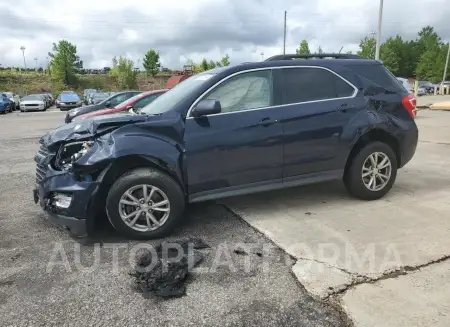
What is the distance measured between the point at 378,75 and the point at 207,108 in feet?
8.03

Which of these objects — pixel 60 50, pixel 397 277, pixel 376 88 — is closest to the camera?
pixel 397 277

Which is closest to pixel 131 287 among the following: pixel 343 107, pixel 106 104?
pixel 343 107

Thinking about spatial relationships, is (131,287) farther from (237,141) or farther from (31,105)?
(31,105)

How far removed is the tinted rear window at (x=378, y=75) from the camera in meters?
4.86

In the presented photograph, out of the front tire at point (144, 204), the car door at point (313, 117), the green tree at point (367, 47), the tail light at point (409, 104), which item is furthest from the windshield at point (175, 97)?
the green tree at point (367, 47)

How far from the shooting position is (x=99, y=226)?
168 inches

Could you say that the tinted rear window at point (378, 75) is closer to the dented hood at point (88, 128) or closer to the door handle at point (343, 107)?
the door handle at point (343, 107)

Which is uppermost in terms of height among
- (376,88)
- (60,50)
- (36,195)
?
(60,50)

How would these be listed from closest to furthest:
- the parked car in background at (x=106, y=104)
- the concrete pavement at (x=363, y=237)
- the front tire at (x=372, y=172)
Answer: the concrete pavement at (x=363, y=237), the front tire at (x=372, y=172), the parked car in background at (x=106, y=104)

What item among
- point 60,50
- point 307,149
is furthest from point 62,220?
point 60,50

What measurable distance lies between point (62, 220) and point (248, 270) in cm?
192

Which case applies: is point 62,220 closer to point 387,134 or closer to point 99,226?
point 99,226

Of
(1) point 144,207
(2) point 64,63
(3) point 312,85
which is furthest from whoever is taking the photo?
(2) point 64,63

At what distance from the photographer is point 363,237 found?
12.5ft
